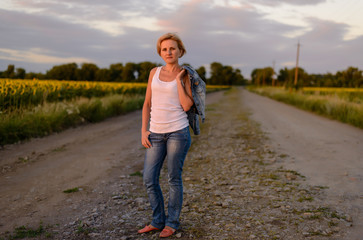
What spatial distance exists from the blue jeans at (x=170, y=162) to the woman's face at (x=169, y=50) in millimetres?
656

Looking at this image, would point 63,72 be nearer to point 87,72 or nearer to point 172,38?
point 87,72

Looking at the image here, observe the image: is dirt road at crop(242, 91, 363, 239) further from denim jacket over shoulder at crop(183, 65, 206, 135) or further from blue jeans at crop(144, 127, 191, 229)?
denim jacket over shoulder at crop(183, 65, 206, 135)

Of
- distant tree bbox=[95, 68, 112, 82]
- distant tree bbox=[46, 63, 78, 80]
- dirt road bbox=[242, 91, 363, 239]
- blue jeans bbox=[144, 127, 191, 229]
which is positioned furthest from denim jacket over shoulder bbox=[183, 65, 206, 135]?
distant tree bbox=[95, 68, 112, 82]

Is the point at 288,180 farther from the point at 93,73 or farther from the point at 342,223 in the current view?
the point at 93,73

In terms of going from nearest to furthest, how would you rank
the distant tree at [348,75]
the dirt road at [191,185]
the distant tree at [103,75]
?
the dirt road at [191,185], the distant tree at [103,75], the distant tree at [348,75]

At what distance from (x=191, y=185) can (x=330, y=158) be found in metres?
3.62

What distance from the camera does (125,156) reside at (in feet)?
21.4

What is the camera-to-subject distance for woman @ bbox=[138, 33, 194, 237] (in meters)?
2.61

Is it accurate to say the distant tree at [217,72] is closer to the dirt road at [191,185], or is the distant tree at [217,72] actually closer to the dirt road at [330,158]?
the dirt road at [330,158]

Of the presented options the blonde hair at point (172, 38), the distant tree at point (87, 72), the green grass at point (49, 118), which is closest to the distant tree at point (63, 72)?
the distant tree at point (87, 72)

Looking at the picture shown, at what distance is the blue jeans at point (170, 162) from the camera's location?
8.73 feet

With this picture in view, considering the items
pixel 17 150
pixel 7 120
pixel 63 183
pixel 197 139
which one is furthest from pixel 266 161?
pixel 7 120

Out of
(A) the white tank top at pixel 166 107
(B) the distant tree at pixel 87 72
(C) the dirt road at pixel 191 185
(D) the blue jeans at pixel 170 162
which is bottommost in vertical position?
(C) the dirt road at pixel 191 185

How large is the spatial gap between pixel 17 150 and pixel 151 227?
17.6 ft
